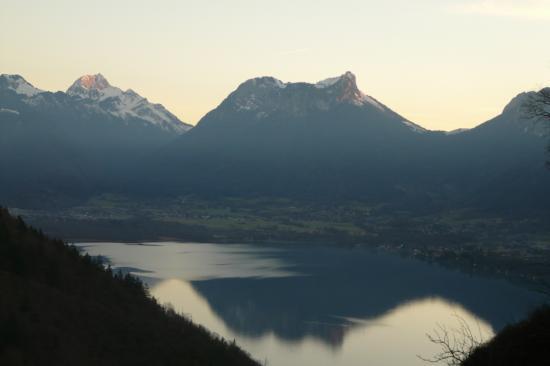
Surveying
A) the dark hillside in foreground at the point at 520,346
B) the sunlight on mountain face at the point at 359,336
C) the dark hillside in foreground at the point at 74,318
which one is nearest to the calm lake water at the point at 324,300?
the sunlight on mountain face at the point at 359,336

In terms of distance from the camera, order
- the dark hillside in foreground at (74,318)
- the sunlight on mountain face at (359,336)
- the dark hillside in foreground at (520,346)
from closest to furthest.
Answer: the dark hillside in foreground at (520,346), the dark hillside in foreground at (74,318), the sunlight on mountain face at (359,336)

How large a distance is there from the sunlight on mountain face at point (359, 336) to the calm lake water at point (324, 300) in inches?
5.9

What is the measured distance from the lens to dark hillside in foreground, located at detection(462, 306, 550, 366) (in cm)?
1270

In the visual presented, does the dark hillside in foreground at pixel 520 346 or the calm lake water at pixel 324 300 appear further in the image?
the calm lake water at pixel 324 300

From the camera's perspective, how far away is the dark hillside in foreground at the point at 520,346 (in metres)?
12.7

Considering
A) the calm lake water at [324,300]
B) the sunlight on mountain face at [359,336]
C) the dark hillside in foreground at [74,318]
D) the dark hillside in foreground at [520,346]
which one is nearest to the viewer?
the dark hillside in foreground at [520,346]

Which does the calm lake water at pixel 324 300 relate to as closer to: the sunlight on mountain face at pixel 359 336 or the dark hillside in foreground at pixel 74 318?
the sunlight on mountain face at pixel 359 336

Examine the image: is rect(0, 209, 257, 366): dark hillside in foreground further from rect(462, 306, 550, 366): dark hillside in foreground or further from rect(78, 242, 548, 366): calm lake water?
rect(462, 306, 550, 366): dark hillside in foreground

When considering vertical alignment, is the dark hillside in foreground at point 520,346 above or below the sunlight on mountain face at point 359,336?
above

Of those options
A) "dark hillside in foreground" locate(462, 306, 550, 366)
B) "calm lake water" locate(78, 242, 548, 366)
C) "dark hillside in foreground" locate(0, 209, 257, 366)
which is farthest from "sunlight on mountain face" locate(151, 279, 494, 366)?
"dark hillside in foreground" locate(462, 306, 550, 366)

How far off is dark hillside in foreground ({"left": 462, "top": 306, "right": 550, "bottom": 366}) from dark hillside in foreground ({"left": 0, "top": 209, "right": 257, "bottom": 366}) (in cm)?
3286

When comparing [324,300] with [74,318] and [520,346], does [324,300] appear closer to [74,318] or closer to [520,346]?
[74,318]

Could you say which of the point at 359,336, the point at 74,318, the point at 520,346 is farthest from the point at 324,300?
the point at 520,346

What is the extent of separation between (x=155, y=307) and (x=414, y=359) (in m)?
36.2
